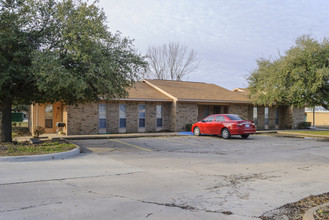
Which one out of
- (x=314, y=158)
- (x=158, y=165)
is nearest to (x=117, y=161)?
(x=158, y=165)

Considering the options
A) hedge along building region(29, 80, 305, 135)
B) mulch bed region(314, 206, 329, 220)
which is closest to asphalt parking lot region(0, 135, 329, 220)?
mulch bed region(314, 206, 329, 220)

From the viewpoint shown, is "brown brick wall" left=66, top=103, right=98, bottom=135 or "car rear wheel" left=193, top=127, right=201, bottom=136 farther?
"car rear wheel" left=193, top=127, right=201, bottom=136

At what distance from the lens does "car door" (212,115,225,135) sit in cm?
1784

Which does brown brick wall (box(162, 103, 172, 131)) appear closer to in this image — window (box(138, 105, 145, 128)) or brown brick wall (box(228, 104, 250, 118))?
window (box(138, 105, 145, 128))

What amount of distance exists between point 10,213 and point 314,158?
10454 millimetres

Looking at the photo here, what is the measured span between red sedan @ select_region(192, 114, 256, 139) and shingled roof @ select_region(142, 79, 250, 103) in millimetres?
4442

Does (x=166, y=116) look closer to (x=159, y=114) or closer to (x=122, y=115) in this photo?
(x=159, y=114)

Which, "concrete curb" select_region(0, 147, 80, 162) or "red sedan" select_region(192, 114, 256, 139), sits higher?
"red sedan" select_region(192, 114, 256, 139)

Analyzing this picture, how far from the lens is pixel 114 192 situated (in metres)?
5.97

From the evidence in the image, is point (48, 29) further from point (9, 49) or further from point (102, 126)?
point (102, 126)

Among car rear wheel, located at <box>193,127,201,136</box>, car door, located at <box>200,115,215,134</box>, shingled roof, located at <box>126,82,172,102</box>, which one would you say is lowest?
car rear wheel, located at <box>193,127,201,136</box>

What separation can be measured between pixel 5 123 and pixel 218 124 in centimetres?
1171

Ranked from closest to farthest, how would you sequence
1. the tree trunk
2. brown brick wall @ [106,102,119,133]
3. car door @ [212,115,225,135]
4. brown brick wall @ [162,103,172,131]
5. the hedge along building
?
the tree trunk
car door @ [212,115,225,135]
the hedge along building
brown brick wall @ [106,102,119,133]
brown brick wall @ [162,103,172,131]

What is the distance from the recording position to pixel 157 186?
→ 6.57 meters
